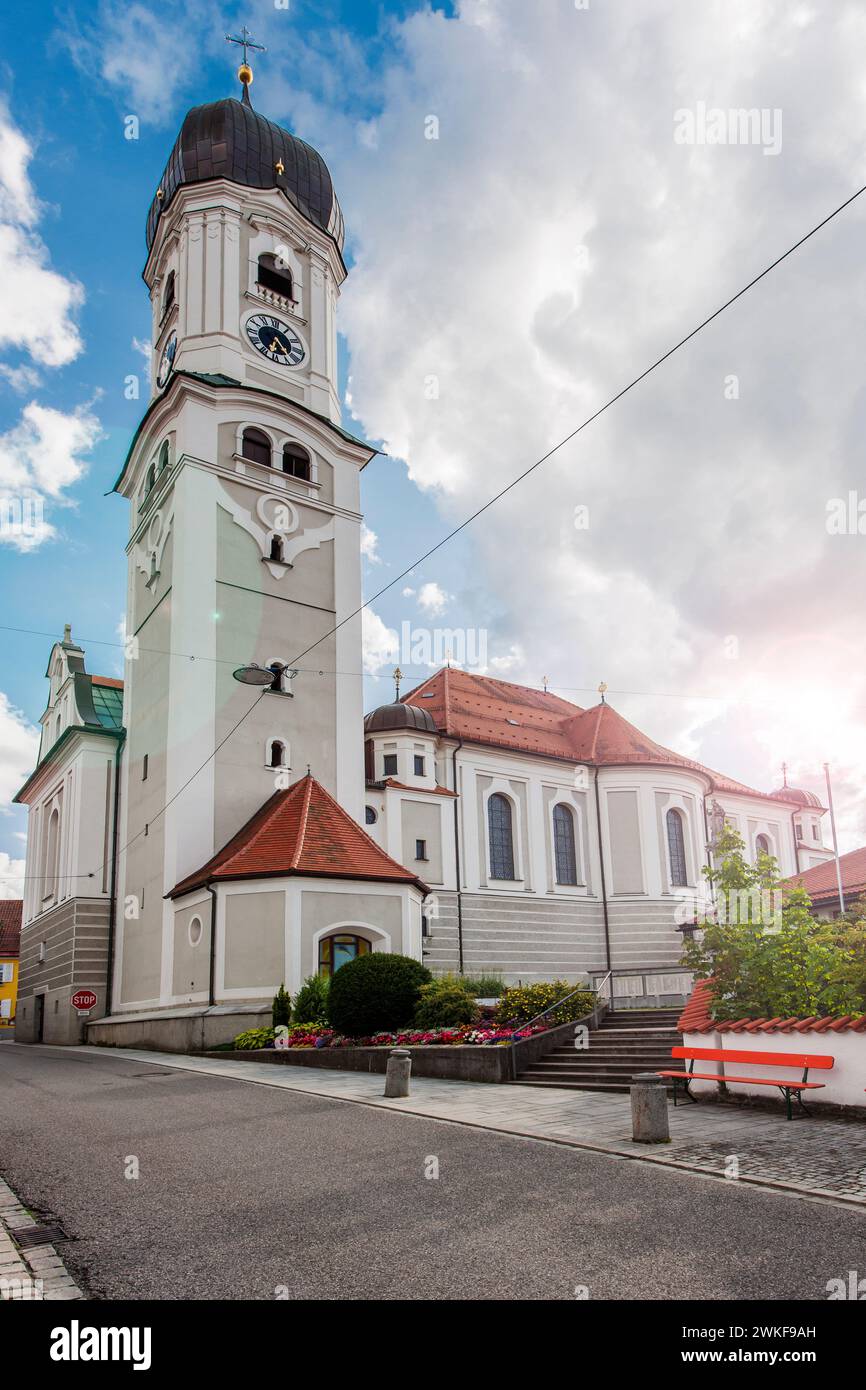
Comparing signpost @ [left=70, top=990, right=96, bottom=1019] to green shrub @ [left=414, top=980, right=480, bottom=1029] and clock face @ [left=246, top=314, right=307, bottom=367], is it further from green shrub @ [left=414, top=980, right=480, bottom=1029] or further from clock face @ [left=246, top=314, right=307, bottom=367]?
clock face @ [left=246, top=314, right=307, bottom=367]

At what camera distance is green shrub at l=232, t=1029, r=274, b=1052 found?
21609 mm

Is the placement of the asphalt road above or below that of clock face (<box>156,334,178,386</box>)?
below

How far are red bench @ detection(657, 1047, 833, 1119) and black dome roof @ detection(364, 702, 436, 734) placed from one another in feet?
84.9

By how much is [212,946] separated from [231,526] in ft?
44.4

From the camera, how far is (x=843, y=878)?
3778cm

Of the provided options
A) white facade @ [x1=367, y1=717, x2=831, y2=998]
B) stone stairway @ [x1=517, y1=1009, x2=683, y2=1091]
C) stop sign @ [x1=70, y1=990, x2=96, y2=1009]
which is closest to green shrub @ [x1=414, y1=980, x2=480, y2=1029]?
stone stairway @ [x1=517, y1=1009, x2=683, y2=1091]

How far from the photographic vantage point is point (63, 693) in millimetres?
39500

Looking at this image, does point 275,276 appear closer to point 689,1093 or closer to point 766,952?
point 766,952

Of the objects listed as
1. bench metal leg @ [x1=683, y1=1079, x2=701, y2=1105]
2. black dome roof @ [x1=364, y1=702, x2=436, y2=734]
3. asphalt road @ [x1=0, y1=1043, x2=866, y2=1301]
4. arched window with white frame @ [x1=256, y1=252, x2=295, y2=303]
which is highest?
arched window with white frame @ [x1=256, y1=252, x2=295, y2=303]

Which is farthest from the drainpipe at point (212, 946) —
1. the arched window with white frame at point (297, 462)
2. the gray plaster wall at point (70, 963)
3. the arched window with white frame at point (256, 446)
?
the arched window with white frame at point (297, 462)

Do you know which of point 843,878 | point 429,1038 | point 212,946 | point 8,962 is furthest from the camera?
point 8,962

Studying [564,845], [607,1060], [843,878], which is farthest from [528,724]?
[607,1060]

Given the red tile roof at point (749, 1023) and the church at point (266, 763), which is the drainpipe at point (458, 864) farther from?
the red tile roof at point (749, 1023)
